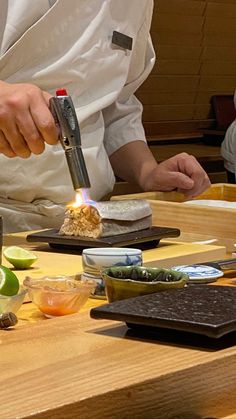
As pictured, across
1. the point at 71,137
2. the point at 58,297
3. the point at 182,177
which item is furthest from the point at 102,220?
the point at 182,177

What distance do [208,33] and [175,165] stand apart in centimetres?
358

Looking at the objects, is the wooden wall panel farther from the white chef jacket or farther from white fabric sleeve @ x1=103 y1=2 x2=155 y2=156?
the white chef jacket

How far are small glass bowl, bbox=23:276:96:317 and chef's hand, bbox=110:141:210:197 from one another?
4.92 feet

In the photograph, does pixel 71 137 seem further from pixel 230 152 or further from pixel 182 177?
pixel 230 152

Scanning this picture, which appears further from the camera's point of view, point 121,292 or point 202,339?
point 121,292

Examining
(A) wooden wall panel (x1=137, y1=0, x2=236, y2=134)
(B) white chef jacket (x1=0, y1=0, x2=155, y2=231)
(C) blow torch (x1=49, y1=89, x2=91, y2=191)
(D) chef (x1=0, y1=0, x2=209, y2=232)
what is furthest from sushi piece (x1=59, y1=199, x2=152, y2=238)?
(A) wooden wall panel (x1=137, y1=0, x2=236, y2=134)

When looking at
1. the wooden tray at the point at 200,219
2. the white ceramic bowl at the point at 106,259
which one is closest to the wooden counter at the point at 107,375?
the white ceramic bowl at the point at 106,259

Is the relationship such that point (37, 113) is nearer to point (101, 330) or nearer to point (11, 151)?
point (11, 151)

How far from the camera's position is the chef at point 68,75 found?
2.90 m

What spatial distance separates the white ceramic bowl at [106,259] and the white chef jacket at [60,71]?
100 centimetres

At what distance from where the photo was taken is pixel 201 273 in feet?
6.88

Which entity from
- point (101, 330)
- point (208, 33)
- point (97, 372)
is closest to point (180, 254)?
point (101, 330)

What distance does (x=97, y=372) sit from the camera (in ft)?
4.53

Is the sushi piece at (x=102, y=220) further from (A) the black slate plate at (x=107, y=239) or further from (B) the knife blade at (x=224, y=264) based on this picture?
(B) the knife blade at (x=224, y=264)
